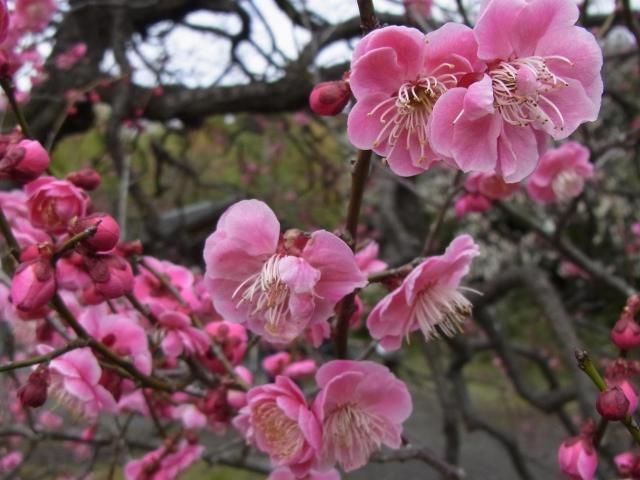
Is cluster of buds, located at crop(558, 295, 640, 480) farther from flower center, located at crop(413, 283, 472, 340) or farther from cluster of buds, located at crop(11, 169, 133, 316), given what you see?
cluster of buds, located at crop(11, 169, 133, 316)

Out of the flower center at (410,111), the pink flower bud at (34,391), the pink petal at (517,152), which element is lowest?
the pink flower bud at (34,391)

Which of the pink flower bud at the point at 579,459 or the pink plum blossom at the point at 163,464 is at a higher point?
the pink flower bud at the point at 579,459

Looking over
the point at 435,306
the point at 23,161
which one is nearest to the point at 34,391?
the point at 23,161

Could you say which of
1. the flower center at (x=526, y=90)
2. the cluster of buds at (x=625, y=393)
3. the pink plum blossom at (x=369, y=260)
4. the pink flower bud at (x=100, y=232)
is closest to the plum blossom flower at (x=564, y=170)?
the pink plum blossom at (x=369, y=260)

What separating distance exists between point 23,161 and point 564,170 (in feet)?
4.39

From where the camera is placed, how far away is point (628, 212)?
271 inches

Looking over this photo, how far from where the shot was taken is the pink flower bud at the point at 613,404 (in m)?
0.73

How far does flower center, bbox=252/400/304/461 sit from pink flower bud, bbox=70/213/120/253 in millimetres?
299

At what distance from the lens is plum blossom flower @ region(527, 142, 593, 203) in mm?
1705

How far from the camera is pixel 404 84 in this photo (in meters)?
0.75

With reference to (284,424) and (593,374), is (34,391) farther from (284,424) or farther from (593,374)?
(593,374)

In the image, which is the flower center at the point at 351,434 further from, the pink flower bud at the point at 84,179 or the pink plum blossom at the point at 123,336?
the pink flower bud at the point at 84,179

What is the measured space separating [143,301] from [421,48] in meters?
0.69

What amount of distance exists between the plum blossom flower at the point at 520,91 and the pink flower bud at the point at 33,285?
46 centimetres
